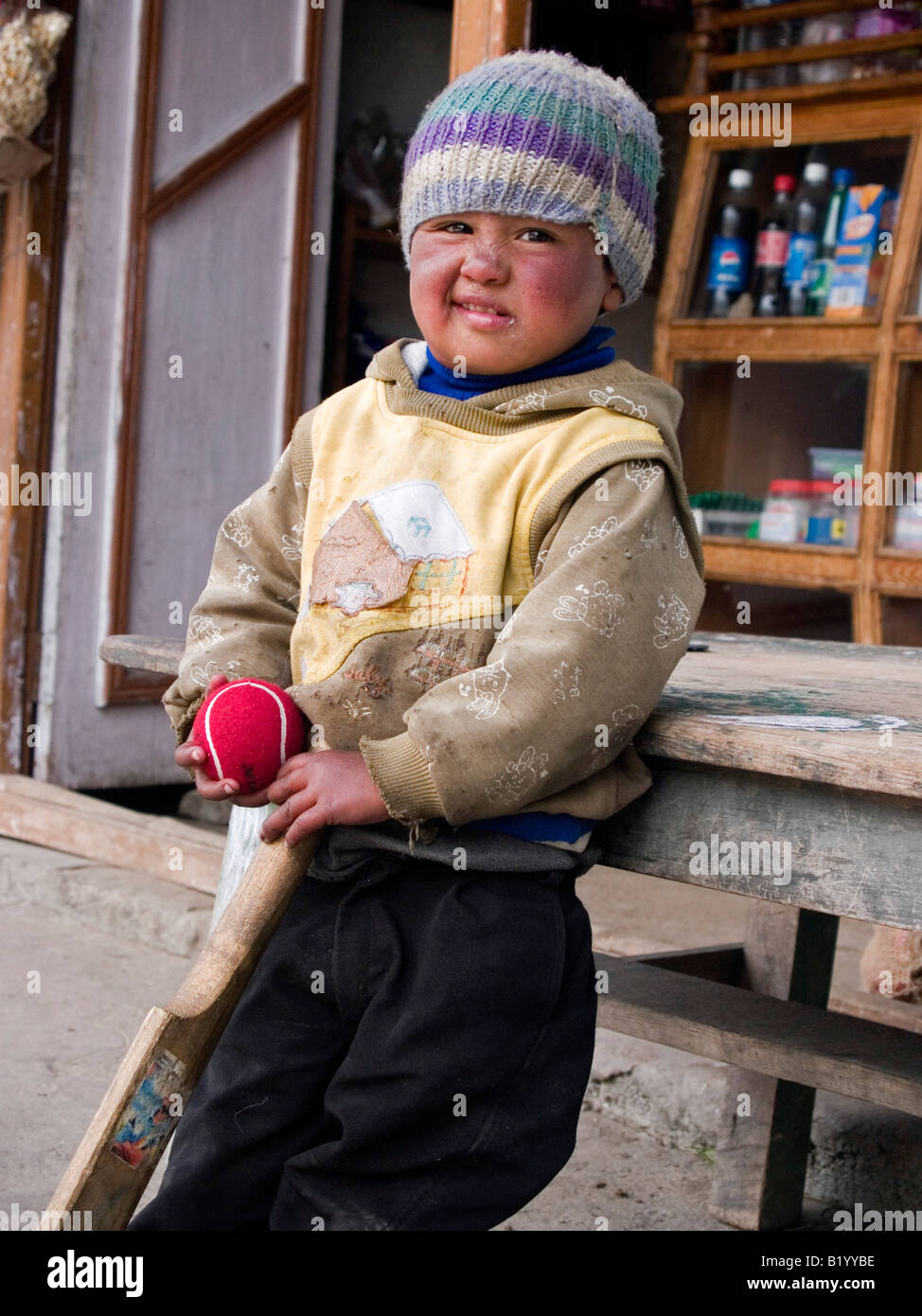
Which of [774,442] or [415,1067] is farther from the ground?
[774,442]

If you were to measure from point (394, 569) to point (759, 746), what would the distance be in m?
0.39

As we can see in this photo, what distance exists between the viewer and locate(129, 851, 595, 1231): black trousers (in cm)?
137

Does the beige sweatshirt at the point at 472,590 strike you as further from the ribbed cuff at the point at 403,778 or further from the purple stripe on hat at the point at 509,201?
the purple stripe on hat at the point at 509,201

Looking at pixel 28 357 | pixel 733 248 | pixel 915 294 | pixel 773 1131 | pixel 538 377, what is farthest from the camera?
pixel 733 248

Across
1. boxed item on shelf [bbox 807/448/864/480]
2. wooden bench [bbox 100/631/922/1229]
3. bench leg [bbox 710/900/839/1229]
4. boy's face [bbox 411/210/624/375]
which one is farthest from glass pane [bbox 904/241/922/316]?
boy's face [bbox 411/210/624/375]

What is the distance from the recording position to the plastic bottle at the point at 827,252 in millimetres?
4020

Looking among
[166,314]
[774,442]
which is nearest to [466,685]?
[166,314]

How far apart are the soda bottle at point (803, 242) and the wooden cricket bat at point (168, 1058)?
3084 millimetres

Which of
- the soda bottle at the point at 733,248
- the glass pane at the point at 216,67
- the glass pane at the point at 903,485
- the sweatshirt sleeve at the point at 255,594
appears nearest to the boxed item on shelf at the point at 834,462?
the glass pane at the point at 903,485

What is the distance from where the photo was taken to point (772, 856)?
52.2 inches

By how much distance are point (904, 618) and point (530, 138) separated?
8.95 ft

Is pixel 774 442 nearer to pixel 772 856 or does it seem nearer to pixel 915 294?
pixel 915 294

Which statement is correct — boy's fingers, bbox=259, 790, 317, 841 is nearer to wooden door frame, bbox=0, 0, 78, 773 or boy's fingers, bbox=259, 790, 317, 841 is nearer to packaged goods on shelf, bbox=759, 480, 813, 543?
wooden door frame, bbox=0, 0, 78, 773

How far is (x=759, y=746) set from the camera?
127cm
